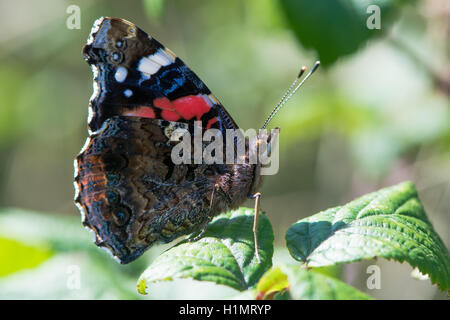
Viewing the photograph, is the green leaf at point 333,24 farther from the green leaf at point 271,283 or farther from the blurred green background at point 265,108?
the green leaf at point 271,283

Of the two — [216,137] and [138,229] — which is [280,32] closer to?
[216,137]

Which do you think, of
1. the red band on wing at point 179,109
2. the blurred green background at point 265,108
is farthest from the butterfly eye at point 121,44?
Answer: the blurred green background at point 265,108

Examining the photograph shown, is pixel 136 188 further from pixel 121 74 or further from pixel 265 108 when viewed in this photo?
pixel 265 108

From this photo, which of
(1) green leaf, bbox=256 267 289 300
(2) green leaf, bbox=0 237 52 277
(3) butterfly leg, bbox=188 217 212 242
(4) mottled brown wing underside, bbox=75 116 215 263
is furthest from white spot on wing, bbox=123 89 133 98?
(2) green leaf, bbox=0 237 52 277

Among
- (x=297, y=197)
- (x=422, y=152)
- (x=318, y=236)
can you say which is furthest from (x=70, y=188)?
(x=318, y=236)
